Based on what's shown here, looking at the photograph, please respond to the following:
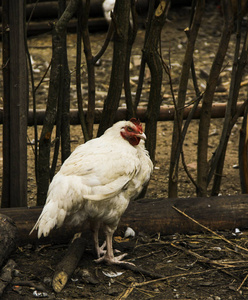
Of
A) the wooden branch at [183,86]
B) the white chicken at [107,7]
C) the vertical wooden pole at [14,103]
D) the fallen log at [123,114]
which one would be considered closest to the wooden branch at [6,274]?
the vertical wooden pole at [14,103]

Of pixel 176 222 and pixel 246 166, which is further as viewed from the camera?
pixel 246 166

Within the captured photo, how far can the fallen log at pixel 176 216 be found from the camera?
134 inches

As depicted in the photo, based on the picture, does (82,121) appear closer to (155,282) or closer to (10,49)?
(10,49)

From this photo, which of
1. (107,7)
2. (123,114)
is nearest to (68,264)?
(123,114)

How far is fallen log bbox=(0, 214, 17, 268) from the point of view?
287 centimetres

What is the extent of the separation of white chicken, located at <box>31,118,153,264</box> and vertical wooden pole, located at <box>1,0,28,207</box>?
56 cm

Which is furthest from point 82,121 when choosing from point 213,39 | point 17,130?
point 213,39

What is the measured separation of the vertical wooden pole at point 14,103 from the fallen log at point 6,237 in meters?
0.51

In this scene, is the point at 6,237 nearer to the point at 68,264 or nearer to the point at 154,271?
the point at 68,264

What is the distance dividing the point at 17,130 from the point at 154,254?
1343 mm

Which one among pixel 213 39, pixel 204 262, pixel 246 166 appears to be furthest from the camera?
pixel 213 39

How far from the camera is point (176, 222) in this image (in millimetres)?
3451

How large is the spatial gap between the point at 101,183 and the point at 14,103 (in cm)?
97

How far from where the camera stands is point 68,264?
2889mm
